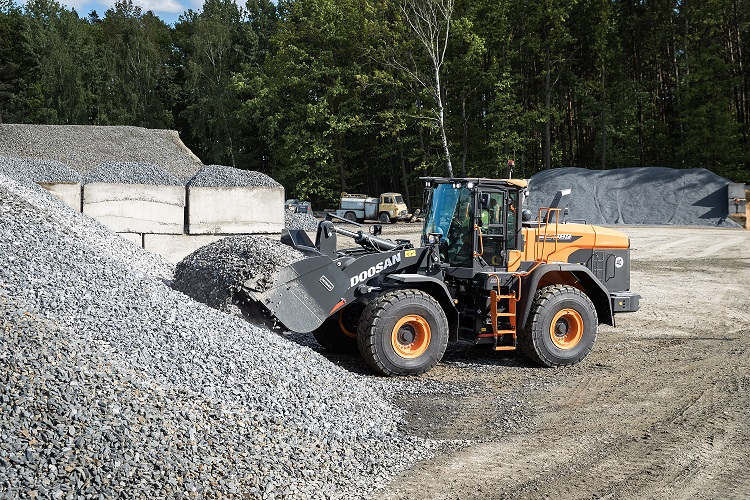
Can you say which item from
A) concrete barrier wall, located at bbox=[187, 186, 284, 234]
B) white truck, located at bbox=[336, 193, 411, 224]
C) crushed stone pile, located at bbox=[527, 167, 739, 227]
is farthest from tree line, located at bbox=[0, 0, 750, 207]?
concrete barrier wall, located at bbox=[187, 186, 284, 234]

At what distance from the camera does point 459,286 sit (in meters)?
9.46

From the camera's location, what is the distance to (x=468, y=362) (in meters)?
9.68

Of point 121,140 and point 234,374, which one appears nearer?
point 234,374

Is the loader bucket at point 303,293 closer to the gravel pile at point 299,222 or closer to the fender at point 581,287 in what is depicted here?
the fender at point 581,287

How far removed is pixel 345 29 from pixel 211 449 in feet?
119

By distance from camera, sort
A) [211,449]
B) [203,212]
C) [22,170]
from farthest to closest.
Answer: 1. [22,170]
2. [203,212]
3. [211,449]

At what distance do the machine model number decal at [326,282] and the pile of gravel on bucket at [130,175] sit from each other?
27.2 ft

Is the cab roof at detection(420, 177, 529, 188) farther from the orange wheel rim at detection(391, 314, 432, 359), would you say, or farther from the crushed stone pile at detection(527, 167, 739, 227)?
the crushed stone pile at detection(527, 167, 739, 227)

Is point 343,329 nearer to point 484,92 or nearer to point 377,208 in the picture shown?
point 377,208

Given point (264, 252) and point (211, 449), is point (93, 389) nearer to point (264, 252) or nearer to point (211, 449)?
point (211, 449)

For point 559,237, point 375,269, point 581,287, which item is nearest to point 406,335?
point 375,269

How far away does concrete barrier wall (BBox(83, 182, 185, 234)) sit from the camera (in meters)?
14.0

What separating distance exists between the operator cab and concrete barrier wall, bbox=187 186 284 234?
623cm

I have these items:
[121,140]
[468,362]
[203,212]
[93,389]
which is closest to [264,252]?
[468,362]
